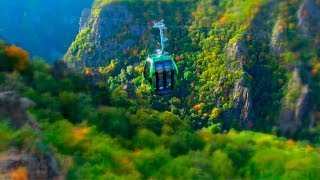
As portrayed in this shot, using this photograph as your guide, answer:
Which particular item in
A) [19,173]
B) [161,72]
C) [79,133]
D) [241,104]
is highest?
[161,72]

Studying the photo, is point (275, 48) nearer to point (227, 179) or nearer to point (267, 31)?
point (267, 31)

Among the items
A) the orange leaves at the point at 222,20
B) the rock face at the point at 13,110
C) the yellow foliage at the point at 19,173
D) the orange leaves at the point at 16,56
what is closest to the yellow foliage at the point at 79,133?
the rock face at the point at 13,110

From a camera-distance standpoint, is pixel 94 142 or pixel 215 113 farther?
pixel 215 113

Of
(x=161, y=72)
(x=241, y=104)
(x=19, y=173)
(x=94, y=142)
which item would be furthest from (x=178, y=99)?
(x=19, y=173)

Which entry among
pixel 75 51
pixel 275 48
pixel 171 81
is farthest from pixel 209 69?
pixel 171 81

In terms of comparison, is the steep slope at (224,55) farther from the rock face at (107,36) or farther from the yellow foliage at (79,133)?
the yellow foliage at (79,133)

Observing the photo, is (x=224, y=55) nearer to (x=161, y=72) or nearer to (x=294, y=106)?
(x=294, y=106)
